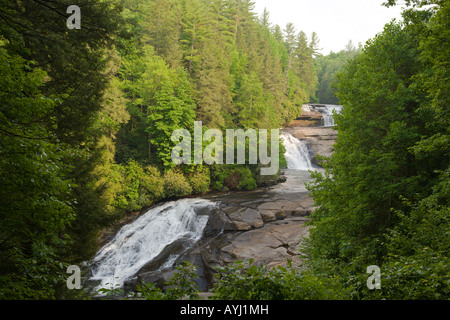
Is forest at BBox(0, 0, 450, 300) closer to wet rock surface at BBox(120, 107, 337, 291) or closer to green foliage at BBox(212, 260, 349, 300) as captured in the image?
green foliage at BBox(212, 260, 349, 300)

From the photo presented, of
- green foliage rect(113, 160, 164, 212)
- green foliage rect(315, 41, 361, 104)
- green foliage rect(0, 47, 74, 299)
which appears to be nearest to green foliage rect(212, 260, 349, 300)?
green foliage rect(0, 47, 74, 299)

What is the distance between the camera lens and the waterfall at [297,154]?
111 feet

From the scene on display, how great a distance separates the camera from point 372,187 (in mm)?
9453

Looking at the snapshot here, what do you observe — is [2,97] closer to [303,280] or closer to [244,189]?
[303,280]

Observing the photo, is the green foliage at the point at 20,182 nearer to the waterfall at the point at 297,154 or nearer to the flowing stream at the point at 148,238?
the flowing stream at the point at 148,238

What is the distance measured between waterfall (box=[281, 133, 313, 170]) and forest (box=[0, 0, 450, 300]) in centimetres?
1228

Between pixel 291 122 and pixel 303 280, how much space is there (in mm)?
42499

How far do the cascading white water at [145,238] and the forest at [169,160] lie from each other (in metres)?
2.83

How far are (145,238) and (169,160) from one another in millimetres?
9262

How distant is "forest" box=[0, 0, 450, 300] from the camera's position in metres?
4.49

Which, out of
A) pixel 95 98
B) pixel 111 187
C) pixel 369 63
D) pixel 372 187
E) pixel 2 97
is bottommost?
pixel 111 187

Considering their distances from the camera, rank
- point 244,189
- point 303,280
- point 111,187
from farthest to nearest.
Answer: point 244,189
point 111,187
point 303,280
